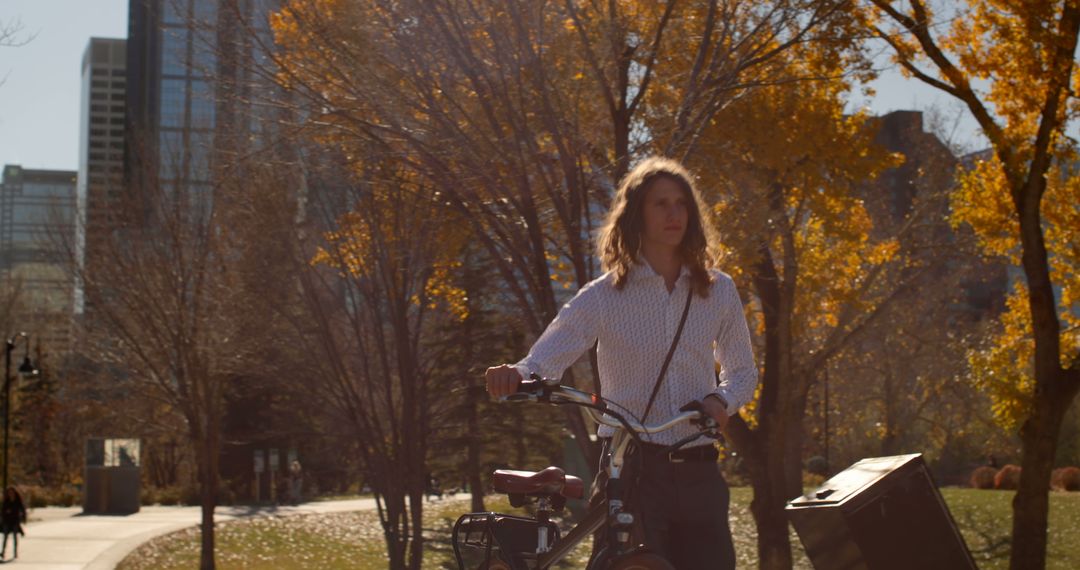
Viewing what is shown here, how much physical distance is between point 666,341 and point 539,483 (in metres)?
0.64

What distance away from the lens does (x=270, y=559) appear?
28578mm

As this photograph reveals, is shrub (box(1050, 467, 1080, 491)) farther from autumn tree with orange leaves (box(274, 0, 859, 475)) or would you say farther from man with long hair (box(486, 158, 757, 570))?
man with long hair (box(486, 158, 757, 570))

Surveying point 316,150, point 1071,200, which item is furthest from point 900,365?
point 316,150

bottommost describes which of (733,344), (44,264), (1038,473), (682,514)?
(1038,473)

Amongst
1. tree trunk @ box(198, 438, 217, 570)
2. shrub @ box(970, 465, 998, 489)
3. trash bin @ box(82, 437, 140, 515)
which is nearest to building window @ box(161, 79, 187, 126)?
tree trunk @ box(198, 438, 217, 570)

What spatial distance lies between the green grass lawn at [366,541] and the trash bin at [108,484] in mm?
4909

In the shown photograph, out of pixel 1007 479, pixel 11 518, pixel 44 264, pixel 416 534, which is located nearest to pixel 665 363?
pixel 416 534

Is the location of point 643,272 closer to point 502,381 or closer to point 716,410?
point 716,410

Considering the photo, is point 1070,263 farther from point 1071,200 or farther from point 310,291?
point 310,291

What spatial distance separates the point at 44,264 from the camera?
34469 mm

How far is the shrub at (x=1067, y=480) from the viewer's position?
135ft

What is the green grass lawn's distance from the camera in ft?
81.6

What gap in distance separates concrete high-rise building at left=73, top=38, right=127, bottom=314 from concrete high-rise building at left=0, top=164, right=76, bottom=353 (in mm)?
375

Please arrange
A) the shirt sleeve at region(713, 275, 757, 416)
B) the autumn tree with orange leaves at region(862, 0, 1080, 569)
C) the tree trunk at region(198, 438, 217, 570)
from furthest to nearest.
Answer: the tree trunk at region(198, 438, 217, 570), the autumn tree with orange leaves at region(862, 0, 1080, 569), the shirt sleeve at region(713, 275, 757, 416)
